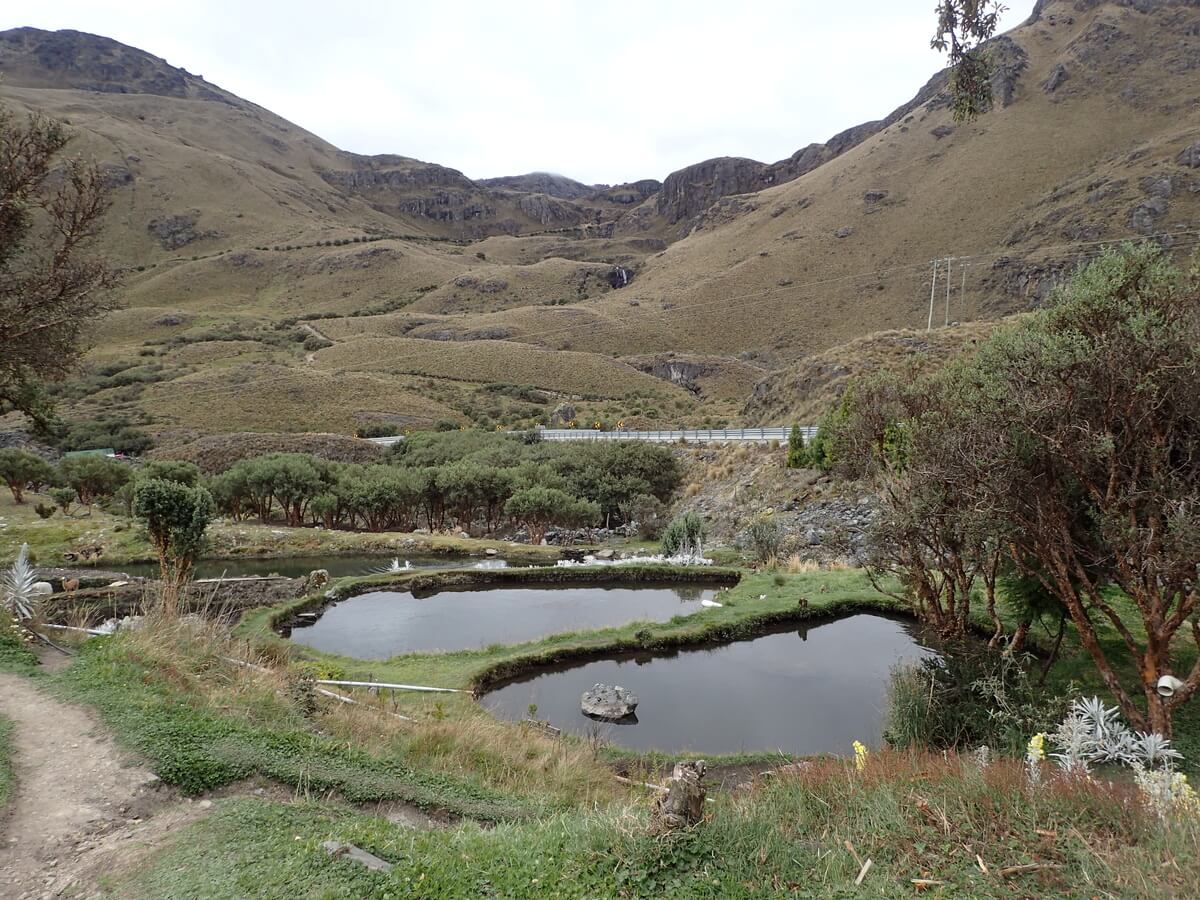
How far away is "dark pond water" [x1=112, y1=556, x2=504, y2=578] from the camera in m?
28.1

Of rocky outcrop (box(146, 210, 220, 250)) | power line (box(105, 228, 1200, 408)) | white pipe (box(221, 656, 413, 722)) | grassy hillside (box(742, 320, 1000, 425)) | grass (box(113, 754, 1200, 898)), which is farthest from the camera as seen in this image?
rocky outcrop (box(146, 210, 220, 250))

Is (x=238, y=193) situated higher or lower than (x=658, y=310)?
higher

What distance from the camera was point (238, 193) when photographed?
16588 centimetres

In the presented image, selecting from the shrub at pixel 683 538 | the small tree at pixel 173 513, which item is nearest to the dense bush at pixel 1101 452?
the shrub at pixel 683 538

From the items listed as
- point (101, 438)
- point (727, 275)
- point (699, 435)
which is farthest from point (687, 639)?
point (727, 275)

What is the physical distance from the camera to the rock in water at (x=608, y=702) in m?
12.9

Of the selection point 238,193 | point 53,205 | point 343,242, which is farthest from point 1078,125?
point 238,193

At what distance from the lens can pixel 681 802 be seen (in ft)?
15.4

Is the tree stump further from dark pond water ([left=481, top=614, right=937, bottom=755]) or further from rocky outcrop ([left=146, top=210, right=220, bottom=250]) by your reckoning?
rocky outcrop ([left=146, top=210, right=220, bottom=250])

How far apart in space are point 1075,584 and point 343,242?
547 ft

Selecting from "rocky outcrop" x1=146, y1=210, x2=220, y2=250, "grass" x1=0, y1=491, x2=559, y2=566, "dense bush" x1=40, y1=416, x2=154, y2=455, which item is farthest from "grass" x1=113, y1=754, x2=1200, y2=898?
"rocky outcrop" x1=146, y1=210, x2=220, y2=250

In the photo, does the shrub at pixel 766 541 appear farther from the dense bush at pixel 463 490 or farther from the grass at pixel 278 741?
the grass at pixel 278 741

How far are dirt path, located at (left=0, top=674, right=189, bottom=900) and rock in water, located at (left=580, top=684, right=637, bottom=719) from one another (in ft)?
27.8

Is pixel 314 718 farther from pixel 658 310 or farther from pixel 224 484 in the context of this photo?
pixel 658 310
